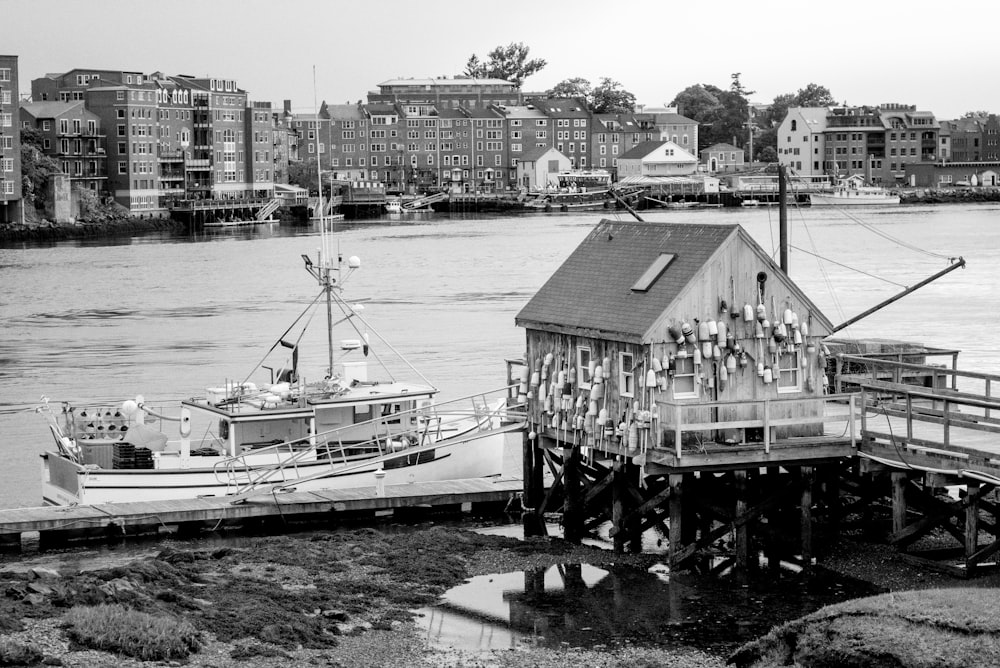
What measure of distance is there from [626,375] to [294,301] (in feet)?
179

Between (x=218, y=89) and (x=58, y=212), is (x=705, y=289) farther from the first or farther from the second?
(x=218, y=89)

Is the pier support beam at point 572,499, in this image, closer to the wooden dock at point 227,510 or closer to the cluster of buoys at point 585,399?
the cluster of buoys at point 585,399

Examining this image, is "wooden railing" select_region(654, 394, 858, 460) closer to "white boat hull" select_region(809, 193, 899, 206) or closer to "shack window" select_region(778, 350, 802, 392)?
"shack window" select_region(778, 350, 802, 392)

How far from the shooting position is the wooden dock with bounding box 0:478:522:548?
26.6 metres

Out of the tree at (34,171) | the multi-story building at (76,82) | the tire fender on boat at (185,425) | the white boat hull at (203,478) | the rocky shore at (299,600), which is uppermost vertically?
the multi-story building at (76,82)

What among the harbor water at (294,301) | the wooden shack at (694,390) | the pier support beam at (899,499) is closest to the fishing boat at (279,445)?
the wooden shack at (694,390)

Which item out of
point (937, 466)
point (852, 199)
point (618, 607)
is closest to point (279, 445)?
point (618, 607)

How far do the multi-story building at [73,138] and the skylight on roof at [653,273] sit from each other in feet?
440

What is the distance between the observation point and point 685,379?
24.7 m

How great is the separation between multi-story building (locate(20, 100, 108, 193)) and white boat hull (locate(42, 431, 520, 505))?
128279mm

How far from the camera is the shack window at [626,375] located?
24.8 m

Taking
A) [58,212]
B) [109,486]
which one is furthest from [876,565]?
[58,212]

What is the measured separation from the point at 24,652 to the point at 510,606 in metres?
7.17

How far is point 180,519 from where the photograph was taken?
27.1 meters
